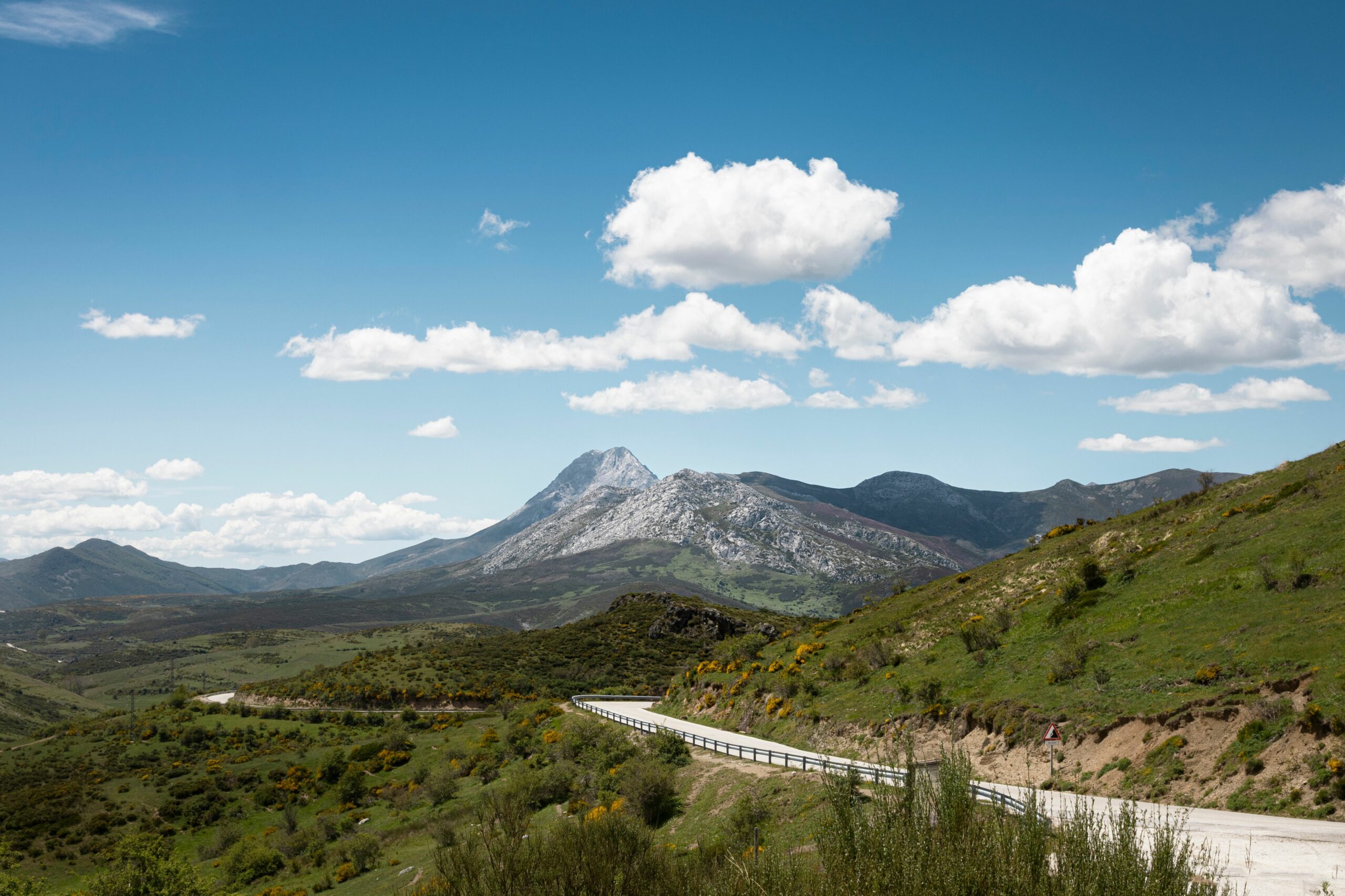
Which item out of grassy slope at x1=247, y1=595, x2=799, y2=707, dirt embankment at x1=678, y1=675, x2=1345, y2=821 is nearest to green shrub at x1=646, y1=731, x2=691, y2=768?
dirt embankment at x1=678, y1=675, x2=1345, y2=821

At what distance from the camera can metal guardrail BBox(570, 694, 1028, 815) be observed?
685 inches

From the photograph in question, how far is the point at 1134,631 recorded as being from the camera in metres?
33.1

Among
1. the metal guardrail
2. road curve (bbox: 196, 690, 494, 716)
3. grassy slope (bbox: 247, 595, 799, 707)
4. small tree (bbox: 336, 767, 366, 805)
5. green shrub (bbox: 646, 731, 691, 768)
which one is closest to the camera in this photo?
the metal guardrail

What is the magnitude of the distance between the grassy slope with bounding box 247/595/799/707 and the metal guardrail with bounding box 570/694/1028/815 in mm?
31574

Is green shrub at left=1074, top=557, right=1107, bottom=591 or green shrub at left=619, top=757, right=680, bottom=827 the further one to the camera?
green shrub at left=1074, top=557, right=1107, bottom=591

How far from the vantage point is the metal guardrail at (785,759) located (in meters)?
17.4

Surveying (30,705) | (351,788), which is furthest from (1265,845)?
(30,705)

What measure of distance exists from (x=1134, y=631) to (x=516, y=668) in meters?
77.5

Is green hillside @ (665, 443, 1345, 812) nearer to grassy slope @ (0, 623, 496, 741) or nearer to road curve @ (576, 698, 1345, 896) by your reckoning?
road curve @ (576, 698, 1345, 896)

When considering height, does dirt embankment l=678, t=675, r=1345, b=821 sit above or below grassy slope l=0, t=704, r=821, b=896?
above

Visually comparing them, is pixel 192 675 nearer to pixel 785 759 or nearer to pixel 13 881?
pixel 13 881

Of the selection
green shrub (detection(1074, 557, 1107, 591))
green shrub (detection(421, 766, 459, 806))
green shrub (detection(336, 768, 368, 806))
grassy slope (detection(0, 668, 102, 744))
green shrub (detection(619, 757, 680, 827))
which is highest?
green shrub (detection(1074, 557, 1107, 591))

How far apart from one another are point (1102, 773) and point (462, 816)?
31.1 metres

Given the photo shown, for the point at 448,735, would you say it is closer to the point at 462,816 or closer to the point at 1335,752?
the point at 462,816
